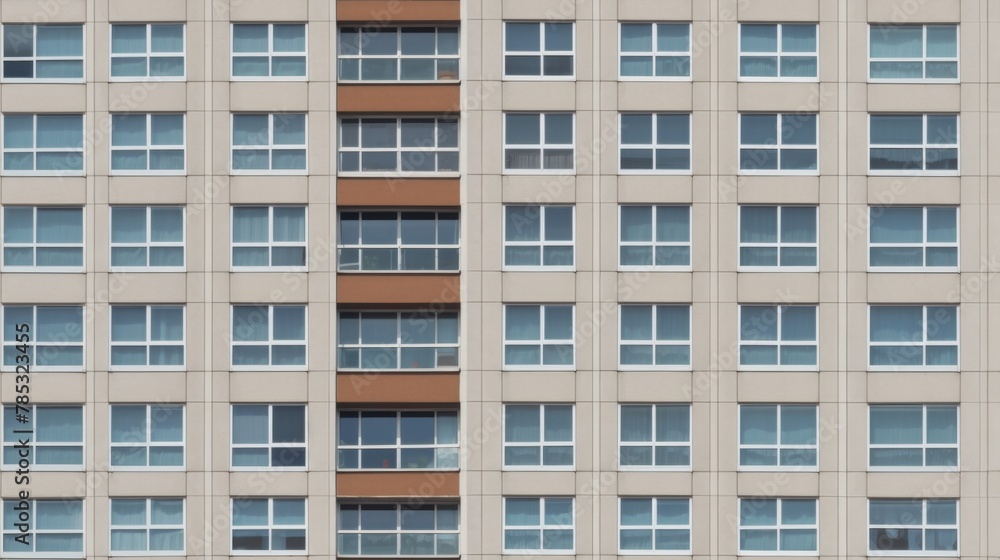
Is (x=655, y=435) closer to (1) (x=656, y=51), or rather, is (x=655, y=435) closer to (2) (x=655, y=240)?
(2) (x=655, y=240)

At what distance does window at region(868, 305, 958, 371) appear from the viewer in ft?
110

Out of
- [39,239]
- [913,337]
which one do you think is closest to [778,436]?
[913,337]

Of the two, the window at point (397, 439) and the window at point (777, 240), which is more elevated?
the window at point (777, 240)

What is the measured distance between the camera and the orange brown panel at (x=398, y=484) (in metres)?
33.2

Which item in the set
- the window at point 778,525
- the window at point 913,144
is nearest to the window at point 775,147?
the window at point 913,144

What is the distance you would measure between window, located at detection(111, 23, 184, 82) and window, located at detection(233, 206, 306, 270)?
4.59 m

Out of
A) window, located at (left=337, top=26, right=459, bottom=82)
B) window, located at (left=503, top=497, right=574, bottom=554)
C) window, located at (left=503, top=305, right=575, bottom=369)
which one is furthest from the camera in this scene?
window, located at (left=337, top=26, right=459, bottom=82)

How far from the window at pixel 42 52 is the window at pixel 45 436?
31.5ft

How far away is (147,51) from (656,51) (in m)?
14.7

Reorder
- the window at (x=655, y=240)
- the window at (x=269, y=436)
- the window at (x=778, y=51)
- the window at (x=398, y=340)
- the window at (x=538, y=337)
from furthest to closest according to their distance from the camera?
the window at (x=778, y=51), the window at (x=398, y=340), the window at (x=655, y=240), the window at (x=538, y=337), the window at (x=269, y=436)

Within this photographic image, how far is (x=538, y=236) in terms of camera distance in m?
33.7

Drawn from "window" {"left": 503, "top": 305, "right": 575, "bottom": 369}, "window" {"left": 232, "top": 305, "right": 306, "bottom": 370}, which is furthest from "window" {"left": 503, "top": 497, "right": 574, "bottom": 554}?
"window" {"left": 232, "top": 305, "right": 306, "bottom": 370}

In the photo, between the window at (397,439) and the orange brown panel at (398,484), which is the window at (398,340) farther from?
the orange brown panel at (398,484)

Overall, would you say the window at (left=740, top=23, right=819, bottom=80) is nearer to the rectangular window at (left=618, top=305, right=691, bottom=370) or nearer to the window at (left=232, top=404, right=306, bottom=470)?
the rectangular window at (left=618, top=305, right=691, bottom=370)
